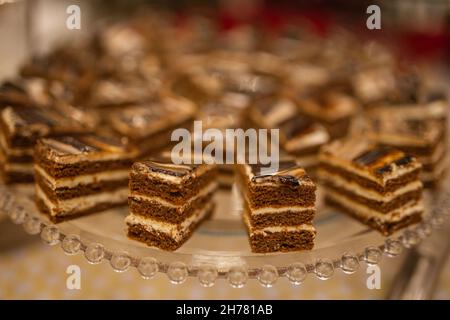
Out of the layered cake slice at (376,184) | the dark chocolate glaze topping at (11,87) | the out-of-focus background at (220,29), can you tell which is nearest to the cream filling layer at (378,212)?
the layered cake slice at (376,184)

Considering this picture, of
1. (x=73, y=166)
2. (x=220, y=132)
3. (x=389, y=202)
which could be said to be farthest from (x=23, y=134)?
(x=389, y=202)

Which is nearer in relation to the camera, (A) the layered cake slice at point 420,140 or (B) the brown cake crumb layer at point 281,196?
(B) the brown cake crumb layer at point 281,196

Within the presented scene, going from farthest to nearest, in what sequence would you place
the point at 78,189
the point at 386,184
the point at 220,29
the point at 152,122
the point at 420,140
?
1. the point at 220,29
2. the point at 152,122
3. the point at 420,140
4. the point at 78,189
5. the point at 386,184

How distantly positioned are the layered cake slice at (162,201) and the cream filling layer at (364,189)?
0.86 meters

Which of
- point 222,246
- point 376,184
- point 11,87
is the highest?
point 11,87

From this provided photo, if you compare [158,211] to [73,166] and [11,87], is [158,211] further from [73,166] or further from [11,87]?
[11,87]

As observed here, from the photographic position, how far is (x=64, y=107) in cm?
358

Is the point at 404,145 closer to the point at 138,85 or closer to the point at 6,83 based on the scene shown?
the point at 138,85

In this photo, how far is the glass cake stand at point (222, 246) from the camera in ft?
7.95

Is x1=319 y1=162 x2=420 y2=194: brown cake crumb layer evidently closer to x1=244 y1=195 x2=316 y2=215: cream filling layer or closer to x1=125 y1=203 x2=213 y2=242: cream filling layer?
x1=244 y1=195 x2=316 y2=215: cream filling layer

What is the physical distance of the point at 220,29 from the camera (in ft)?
22.3

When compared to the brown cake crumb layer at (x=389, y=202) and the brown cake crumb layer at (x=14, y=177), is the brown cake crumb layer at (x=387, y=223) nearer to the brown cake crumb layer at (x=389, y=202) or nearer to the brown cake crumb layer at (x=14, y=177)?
the brown cake crumb layer at (x=389, y=202)

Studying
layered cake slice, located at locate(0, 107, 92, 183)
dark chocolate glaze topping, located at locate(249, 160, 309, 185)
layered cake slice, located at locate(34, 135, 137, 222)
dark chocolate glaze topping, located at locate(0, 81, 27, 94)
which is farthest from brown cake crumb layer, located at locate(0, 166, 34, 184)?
dark chocolate glaze topping, located at locate(249, 160, 309, 185)

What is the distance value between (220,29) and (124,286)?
4248 mm
